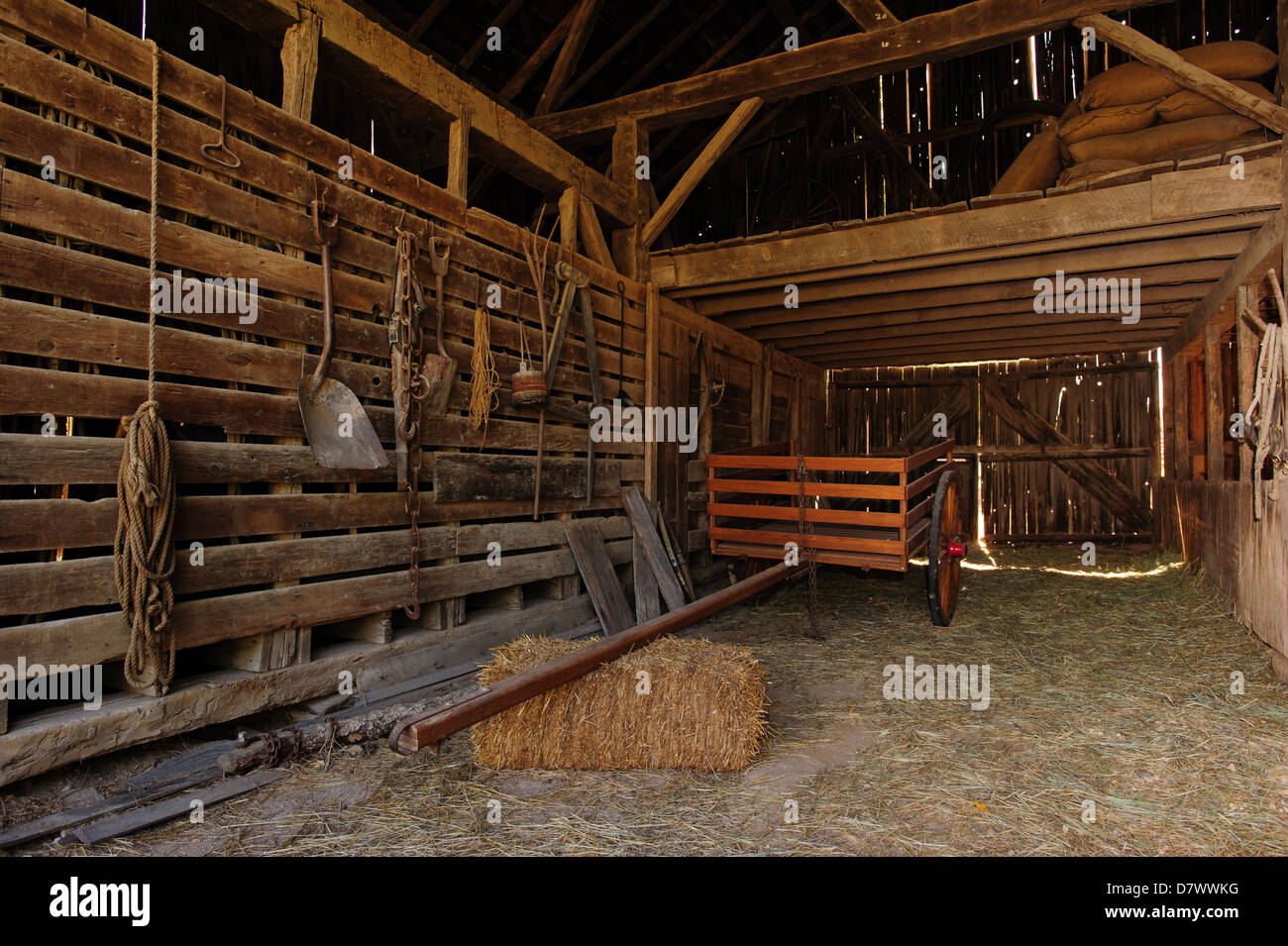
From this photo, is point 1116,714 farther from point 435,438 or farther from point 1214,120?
point 1214,120

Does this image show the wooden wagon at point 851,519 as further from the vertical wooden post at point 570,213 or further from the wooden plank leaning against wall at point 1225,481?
the vertical wooden post at point 570,213

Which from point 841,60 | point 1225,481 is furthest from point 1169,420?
point 841,60

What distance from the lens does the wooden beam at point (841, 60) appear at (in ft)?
15.6

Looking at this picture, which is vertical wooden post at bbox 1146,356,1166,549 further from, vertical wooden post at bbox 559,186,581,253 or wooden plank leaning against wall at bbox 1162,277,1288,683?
vertical wooden post at bbox 559,186,581,253

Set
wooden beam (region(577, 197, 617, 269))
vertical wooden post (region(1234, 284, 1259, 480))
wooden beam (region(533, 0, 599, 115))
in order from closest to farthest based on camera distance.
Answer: vertical wooden post (region(1234, 284, 1259, 480)) < wooden beam (region(577, 197, 617, 269)) < wooden beam (region(533, 0, 599, 115))

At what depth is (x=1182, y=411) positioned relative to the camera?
8430mm

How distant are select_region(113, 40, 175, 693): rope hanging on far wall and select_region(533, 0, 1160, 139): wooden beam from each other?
4.31m

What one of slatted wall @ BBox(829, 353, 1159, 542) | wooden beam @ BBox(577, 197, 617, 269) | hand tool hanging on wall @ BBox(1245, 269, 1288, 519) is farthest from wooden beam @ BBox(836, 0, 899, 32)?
slatted wall @ BBox(829, 353, 1159, 542)

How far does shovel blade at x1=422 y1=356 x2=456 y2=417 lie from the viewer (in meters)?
3.90

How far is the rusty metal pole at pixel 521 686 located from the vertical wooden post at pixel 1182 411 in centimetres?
748

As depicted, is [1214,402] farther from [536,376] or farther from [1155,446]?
[536,376]

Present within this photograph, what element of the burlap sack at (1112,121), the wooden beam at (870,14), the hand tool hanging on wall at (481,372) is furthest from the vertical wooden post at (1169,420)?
the hand tool hanging on wall at (481,372)

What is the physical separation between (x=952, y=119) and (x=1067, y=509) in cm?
601

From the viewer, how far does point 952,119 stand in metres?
10.1
